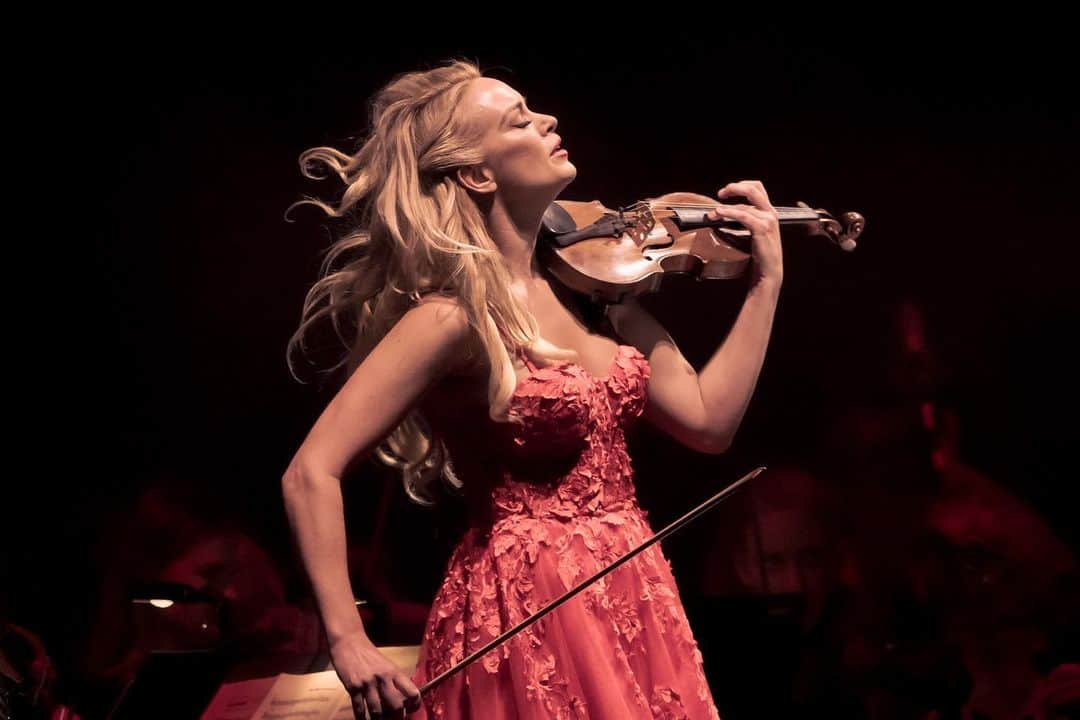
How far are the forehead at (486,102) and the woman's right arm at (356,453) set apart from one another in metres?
0.28

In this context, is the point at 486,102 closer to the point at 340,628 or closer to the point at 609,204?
the point at 340,628

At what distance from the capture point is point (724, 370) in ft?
4.92

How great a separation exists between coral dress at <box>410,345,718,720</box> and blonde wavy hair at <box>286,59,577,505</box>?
62mm

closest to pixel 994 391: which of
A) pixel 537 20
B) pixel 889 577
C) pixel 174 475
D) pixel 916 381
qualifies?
pixel 916 381

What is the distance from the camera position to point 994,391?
105 inches

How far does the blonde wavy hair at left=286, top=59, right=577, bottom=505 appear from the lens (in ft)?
4.56

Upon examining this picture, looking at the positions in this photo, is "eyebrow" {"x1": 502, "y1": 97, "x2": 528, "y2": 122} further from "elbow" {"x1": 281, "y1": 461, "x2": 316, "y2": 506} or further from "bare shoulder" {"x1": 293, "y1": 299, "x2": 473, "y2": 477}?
"elbow" {"x1": 281, "y1": 461, "x2": 316, "y2": 506}

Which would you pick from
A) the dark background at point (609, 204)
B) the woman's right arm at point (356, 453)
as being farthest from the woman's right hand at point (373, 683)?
the dark background at point (609, 204)

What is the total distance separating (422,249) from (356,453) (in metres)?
0.27

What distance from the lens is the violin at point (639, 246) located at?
146 centimetres

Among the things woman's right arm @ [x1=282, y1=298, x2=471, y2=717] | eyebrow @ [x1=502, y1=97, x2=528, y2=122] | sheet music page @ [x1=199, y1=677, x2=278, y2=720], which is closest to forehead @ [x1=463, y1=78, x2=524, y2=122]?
eyebrow @ [x1=502, y1=97, x2=528, y2=122]

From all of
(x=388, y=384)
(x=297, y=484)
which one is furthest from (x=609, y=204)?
(x=297, y=484)

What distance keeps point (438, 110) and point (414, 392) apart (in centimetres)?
40

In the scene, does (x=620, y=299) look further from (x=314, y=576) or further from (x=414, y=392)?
(x=314, y=576)
